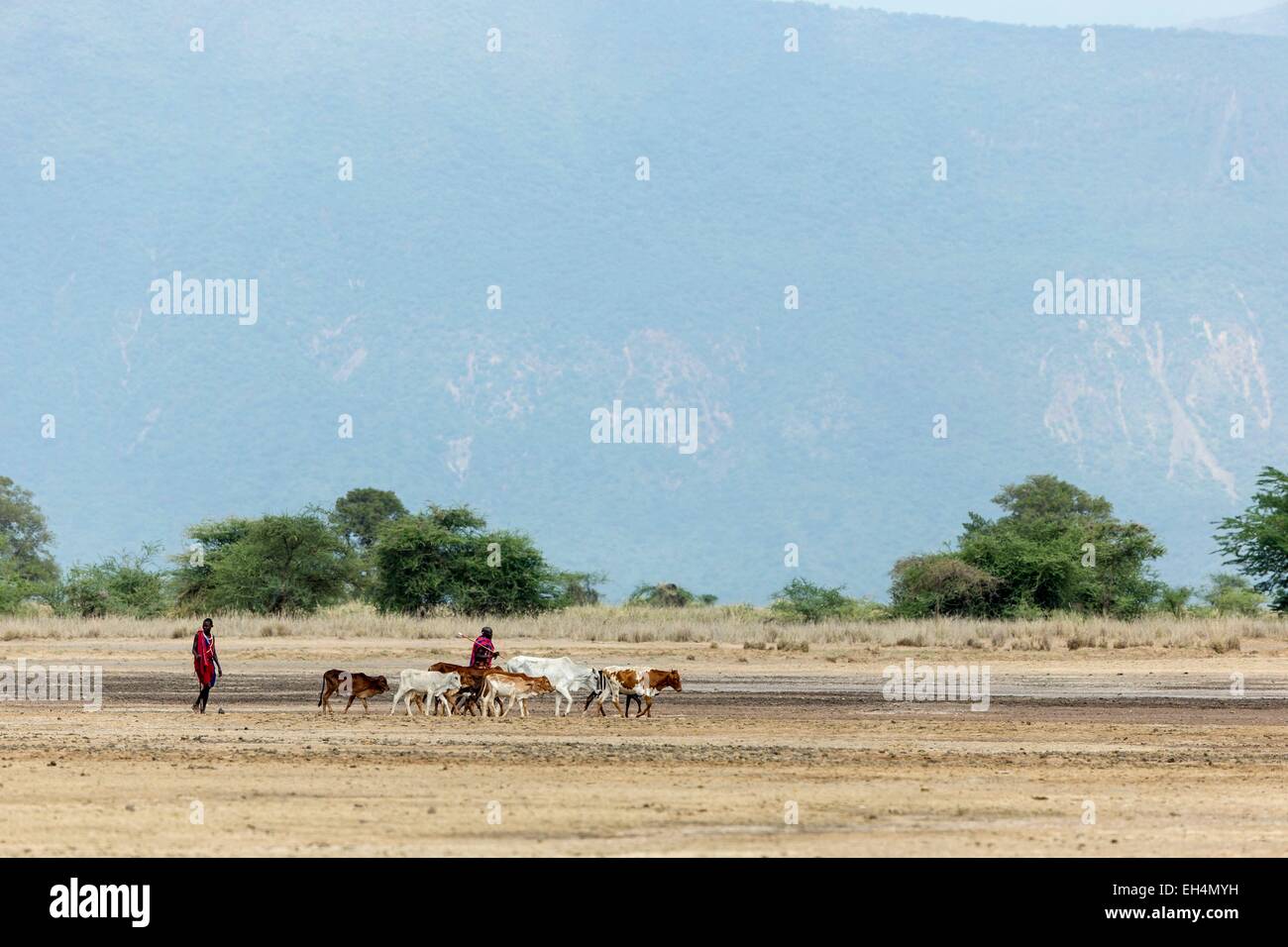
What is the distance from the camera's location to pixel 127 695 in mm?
30547

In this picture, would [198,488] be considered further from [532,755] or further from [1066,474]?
[532,755]

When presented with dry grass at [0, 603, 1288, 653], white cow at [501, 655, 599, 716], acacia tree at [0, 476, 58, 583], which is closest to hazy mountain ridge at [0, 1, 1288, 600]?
acacia tree at [0, 476, 58, 583]

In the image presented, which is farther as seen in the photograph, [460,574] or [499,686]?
[460,574]

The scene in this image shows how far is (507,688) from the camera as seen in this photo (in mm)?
25719

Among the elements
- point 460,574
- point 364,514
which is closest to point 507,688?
point 460,574

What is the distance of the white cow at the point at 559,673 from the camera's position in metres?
26.7

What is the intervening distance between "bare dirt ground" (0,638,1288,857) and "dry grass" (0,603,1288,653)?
387 inches

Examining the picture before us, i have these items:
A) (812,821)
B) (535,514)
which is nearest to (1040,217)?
(535,514)

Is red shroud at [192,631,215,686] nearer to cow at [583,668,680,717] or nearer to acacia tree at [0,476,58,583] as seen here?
cow at [583,668,680,717]

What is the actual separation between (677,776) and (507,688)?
689 cm

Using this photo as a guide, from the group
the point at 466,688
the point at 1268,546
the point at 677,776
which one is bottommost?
the point at 677,776

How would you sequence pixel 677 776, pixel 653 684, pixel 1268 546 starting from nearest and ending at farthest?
pixel 677 776 → pixel 653 684 → pixel 1268 546

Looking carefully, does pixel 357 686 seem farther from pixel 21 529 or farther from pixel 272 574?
pixel 21 529
